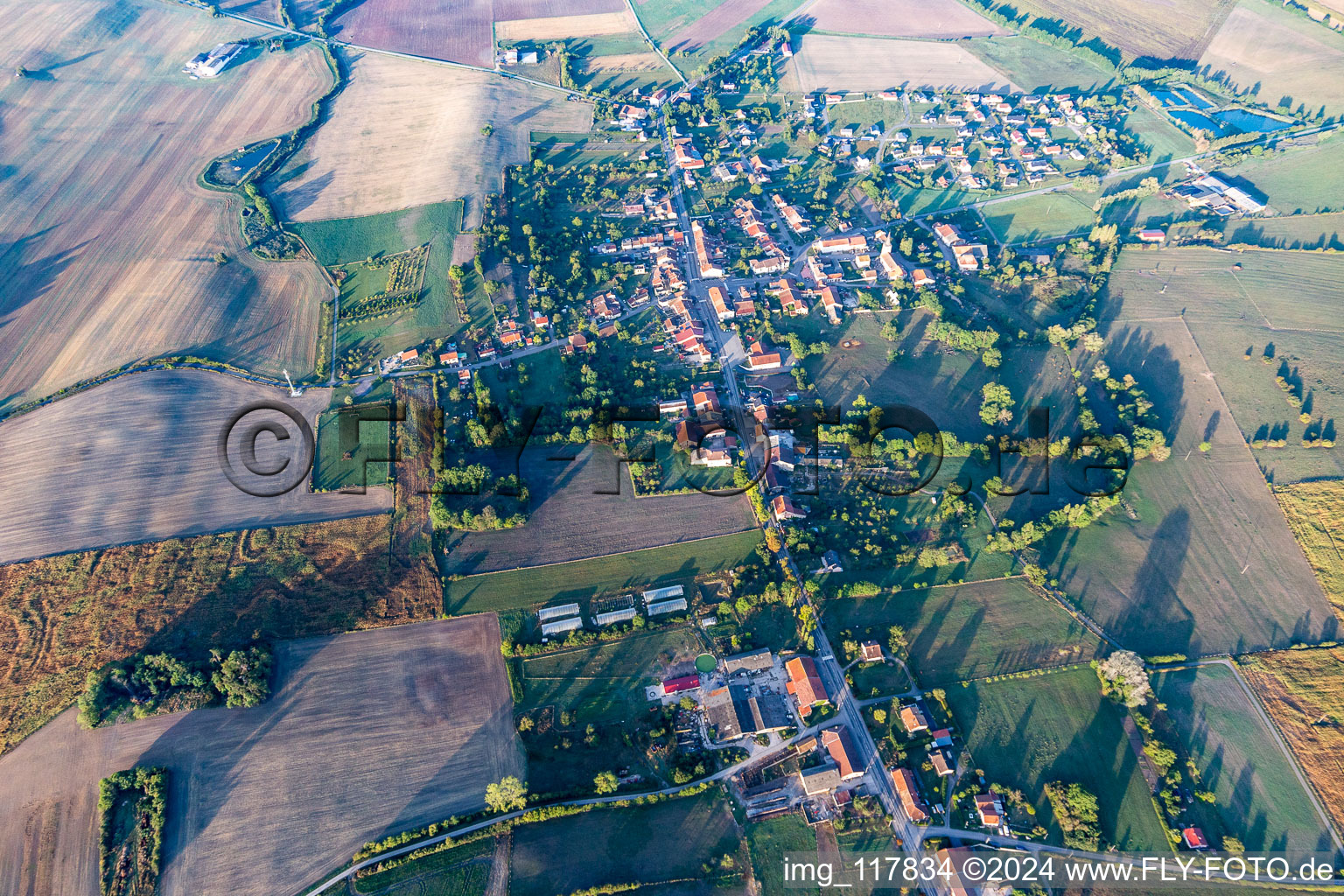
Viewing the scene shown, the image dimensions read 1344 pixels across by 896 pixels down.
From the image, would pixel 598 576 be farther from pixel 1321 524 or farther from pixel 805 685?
pixel 1321 524

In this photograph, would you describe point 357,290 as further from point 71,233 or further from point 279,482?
point 71,233

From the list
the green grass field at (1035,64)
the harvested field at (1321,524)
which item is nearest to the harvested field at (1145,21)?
the green grass field at (1035,64)

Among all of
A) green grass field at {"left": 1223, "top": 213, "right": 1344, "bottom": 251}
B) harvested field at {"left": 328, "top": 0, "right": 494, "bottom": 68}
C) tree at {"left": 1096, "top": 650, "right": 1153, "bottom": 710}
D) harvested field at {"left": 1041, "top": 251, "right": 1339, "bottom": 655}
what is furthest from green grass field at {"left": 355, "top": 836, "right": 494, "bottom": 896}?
harvested field at {"left": 328, "top": 0, "right": 494, "bottom": 68}

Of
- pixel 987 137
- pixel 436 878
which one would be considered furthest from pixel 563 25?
pixel 436 878

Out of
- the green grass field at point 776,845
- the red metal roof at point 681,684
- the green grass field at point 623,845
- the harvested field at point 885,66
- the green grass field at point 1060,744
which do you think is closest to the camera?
the green grass field at point 623,845

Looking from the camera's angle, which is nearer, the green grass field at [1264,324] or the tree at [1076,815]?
the tree at [1076,815]

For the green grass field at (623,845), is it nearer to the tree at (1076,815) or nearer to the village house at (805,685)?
the village house at (805,685)

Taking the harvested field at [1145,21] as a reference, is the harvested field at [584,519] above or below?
below
